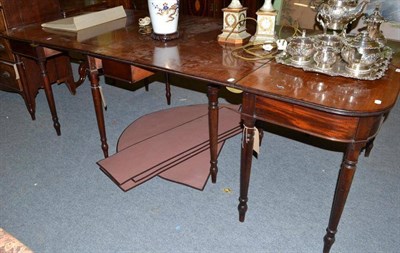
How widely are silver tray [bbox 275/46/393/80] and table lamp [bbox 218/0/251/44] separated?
30 cm

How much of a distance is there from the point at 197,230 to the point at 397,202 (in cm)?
100

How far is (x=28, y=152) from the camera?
2.22m

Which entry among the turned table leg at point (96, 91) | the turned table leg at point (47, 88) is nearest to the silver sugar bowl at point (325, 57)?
the turned table leg at point (96, 91)

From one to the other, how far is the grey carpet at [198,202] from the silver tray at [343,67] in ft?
2.47

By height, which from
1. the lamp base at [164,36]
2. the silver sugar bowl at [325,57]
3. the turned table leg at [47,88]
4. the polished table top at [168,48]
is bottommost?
the turned table leg at [47,88]

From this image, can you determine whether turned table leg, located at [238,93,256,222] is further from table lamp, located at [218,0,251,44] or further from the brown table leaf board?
table lamp, located at [218,0,251,44]

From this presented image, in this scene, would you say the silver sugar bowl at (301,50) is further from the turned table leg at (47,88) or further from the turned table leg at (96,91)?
the turned table leg at (47,88)

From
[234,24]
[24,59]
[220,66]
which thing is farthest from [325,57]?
[24,59]

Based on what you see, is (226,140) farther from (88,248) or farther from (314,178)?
(88,248)

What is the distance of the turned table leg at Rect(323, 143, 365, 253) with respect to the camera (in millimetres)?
1157

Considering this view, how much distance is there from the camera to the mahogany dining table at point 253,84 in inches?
43.9

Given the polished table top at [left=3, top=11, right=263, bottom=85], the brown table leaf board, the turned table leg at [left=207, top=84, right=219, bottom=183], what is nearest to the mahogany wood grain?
the polished table top at [left=3, top=11, right=263, bottom=85]

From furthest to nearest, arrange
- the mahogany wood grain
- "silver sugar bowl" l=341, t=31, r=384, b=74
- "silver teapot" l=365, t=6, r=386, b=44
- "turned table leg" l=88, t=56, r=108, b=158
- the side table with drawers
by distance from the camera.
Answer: the side table with drawers, "turned table leg" l=88, t=56, r=108, b=158, "silver teapot" l=365, t=6, r=386, b=44, "silver sugar bowl" l=341, t=31, r=384, b=74, the mahogany wood grain

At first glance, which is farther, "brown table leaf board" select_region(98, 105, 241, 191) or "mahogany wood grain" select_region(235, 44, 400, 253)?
"brown table leaf board" select_region(98, 105, 241, 191)
